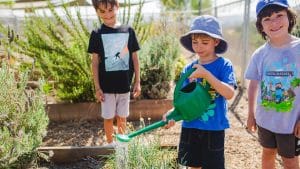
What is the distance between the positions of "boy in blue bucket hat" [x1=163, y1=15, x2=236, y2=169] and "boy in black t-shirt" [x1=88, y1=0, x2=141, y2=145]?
0.95 m

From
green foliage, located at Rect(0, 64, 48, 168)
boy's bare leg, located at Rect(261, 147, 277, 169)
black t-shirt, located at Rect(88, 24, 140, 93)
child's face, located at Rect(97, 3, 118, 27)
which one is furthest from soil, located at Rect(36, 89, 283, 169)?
child's face, located at Rect(97, 3, 118, 27)

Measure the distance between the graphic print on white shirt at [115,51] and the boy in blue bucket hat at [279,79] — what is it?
124 centimetres

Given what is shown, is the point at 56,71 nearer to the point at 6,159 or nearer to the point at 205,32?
the point at 6,159

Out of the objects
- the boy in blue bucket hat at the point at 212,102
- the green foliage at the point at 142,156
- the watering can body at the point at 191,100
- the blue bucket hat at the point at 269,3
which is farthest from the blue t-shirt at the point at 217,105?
the blue bucket hat at the point at 269,3

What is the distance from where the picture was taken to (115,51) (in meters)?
3.29

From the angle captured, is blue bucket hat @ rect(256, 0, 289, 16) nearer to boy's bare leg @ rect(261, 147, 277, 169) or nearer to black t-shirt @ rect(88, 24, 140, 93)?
boy's bare leg @ rect(261, 147, 277, 169)

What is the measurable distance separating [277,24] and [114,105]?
5.35 ft

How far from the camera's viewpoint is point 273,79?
7.77 ft

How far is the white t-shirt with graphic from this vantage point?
7.57 ft

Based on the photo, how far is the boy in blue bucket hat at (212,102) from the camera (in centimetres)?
218

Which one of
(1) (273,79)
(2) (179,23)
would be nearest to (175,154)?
(1) (273,79)

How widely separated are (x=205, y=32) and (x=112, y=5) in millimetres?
1173

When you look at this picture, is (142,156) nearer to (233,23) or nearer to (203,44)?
(203,44)

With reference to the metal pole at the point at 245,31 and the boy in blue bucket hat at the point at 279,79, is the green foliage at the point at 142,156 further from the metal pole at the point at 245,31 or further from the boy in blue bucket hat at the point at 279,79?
the metal pole at the point at 245,31
